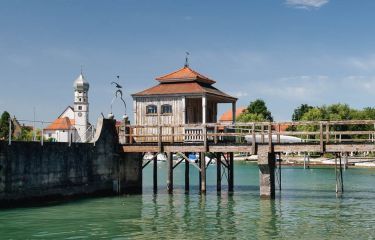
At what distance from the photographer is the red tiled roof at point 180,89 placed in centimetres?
4003

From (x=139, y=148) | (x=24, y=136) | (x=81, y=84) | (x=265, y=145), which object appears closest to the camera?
(x=265, y=145)

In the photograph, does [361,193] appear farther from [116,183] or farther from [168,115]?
[116,183]

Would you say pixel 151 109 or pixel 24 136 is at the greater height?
pixel 151 109

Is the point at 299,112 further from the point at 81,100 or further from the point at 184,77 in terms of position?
the point at 184,77

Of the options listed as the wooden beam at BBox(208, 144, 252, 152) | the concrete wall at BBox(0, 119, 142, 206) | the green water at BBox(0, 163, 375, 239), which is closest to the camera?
the green water at BBox(0, 163, 375, 239)

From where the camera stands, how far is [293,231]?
21812 mm

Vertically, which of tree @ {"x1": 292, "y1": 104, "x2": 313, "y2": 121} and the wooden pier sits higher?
tree @ {"x1": 292, "y1": 104, "x2": 313, "y2": 121}

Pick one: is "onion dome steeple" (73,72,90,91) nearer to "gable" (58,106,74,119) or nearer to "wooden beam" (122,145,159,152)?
"gable" (58,106,74,119)

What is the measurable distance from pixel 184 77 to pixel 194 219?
18.7m

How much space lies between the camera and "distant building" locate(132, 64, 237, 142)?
39.8m

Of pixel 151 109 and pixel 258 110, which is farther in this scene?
pixel 258 110

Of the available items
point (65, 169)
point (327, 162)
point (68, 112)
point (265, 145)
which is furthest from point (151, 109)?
point (68, 112)

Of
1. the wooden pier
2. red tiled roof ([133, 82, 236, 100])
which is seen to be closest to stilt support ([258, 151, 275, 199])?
the wooden pier

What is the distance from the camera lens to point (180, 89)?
40.7 meters
